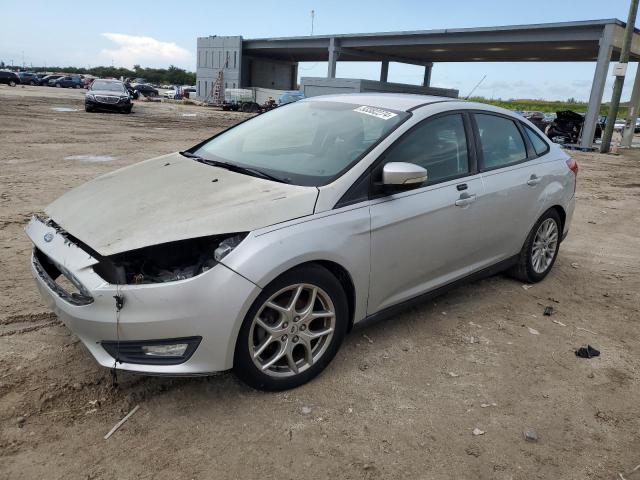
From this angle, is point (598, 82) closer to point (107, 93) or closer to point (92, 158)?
point (92, 158)

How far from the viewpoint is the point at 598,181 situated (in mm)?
12734

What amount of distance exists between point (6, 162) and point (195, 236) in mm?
8555

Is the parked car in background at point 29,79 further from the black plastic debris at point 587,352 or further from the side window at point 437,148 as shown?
the black plastic debris at point 587,352

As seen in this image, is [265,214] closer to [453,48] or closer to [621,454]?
[621,454]

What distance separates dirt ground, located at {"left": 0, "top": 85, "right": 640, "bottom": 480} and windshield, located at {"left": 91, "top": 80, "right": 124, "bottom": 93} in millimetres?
22183

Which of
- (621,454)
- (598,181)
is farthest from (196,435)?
(598,181)

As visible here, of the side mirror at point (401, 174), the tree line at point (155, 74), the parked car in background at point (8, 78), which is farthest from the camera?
the tree line at point (155, 74)

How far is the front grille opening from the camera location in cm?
260

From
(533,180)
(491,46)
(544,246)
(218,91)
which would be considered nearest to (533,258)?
(544,246)

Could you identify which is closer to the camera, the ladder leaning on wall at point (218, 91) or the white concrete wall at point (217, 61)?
the white concrete wall at point (217, 61)

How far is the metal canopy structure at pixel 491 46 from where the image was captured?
21859 mm

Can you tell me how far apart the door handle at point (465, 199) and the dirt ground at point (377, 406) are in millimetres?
915

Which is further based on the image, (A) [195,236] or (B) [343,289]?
(B) [343,289]

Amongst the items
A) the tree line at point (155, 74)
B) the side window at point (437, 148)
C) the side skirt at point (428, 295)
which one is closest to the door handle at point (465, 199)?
the side window at point (437, 148)
